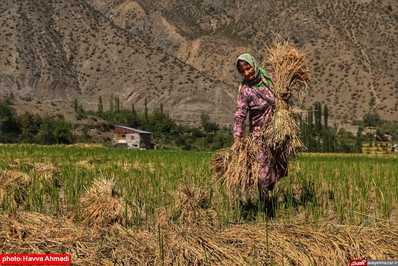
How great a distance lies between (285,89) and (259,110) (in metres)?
0.41

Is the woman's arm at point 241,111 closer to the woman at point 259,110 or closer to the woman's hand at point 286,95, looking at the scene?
the woman at point 259,110

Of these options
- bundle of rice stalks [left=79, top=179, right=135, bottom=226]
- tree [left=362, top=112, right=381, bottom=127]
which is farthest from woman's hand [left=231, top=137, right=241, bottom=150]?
tree [left=362, top=112, right=381, bottom=127]

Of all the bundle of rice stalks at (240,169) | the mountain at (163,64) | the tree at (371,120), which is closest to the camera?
the bundle of rice stalks at (240,169)

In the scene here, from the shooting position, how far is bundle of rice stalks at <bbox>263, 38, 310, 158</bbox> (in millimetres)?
6223

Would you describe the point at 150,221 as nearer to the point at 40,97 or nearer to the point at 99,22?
the point at 40,97

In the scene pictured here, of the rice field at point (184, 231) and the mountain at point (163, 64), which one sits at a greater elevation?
the mountain at point (163, 64)

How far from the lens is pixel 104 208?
5422mm

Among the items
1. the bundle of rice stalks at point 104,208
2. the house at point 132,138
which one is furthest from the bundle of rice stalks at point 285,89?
the house at point 132,138

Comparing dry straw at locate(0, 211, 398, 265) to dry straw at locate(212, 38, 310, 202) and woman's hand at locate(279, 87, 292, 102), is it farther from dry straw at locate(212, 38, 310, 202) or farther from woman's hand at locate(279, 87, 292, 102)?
woman's hand at locate(279, 87, 292, 102)

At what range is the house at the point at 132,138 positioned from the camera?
59.2 metres

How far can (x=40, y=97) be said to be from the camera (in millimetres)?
75750

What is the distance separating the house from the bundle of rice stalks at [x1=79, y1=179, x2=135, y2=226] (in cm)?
5190

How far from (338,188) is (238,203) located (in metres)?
2.77

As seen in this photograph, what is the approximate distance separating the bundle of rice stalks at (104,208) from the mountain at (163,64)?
200 feet
